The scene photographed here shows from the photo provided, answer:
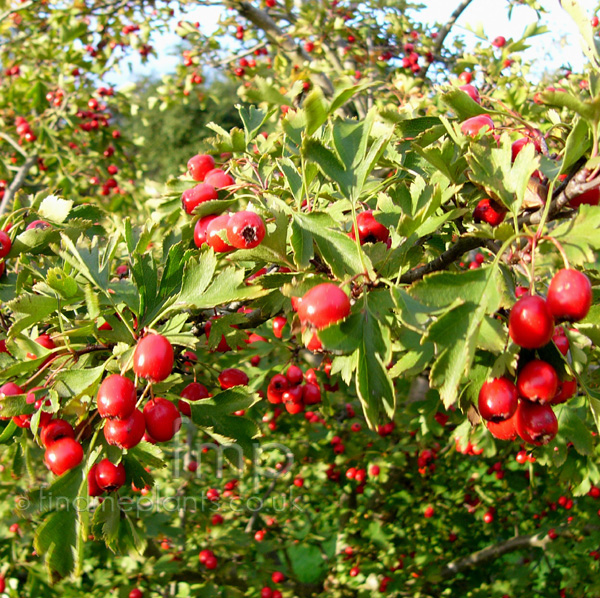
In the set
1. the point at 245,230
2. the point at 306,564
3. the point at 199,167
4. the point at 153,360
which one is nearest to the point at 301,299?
the point at 245,230

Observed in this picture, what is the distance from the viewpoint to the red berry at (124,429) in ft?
3.60

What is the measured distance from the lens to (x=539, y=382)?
38.6 inches

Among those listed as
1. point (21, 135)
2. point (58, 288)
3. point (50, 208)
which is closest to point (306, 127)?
point (58, 288)

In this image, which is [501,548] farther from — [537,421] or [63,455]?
[63,455]

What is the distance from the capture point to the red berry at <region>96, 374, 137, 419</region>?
41.5 inches

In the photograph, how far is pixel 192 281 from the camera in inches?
44.8

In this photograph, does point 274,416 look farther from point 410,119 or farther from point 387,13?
point 387,13

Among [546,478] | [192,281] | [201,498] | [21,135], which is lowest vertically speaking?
[546,478]

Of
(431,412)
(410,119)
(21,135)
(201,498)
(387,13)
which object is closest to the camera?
(410,119)

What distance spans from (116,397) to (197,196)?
548mm

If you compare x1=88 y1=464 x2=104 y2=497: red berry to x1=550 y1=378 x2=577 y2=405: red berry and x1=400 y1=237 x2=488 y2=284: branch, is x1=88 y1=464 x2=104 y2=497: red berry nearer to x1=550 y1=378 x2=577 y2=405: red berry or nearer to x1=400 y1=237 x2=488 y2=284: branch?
x1=400 y1=237 x2=488 y2=284: branch

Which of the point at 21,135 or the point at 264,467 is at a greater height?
the point at 21,135

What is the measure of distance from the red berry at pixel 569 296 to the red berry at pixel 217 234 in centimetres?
65

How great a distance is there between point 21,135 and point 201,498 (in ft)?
11.7
